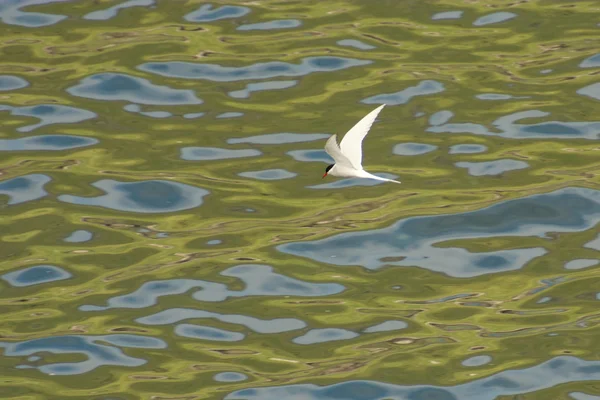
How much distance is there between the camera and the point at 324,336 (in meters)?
9.20

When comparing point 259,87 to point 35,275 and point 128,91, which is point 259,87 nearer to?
point 128,91

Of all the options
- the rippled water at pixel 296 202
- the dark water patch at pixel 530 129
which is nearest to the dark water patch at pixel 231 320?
the rippled water at pixel 296 202

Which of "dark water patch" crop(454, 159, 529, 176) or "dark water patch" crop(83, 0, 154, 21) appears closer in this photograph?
"dark water patch" crop(454, 159, 529, 176)

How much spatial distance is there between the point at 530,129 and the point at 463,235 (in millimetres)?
1835

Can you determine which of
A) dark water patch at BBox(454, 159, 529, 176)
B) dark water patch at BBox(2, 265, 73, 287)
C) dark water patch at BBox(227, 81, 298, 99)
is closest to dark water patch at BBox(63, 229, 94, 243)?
dark water patch at BBox(2, 265, 73, 287)

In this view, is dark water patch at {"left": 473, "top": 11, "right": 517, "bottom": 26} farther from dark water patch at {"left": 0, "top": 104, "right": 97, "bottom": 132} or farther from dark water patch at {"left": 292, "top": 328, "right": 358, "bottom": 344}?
dark water patch at {"left": 292, "top": 328, "right": 358, "bottom": 344}

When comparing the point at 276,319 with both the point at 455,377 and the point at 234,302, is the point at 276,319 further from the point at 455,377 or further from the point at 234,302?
the point at 455,377

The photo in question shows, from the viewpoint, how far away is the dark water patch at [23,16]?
13.3 meters

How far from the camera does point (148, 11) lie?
44.5ft

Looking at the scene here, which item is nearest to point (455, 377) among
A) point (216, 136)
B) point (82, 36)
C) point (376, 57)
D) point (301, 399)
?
point (301, 399)

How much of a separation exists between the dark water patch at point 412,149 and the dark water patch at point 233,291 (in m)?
2.10

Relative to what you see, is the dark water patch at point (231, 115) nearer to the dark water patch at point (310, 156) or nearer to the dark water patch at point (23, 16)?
the dark water patch at point (310, 156)

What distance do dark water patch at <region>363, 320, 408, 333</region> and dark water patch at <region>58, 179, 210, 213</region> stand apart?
241 centimetres

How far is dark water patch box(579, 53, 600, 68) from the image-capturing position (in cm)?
1261
